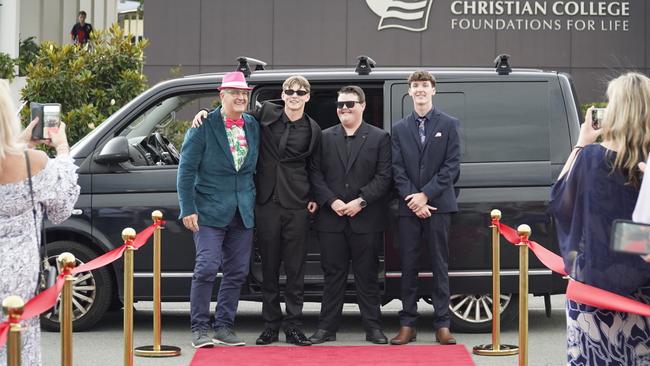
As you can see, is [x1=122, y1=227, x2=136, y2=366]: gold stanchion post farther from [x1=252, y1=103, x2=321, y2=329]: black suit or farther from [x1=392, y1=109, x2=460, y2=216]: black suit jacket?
[x1=392, y1=109, x2=460, y2=216]: black suit jacket

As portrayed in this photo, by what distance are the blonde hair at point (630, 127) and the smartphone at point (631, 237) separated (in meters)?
0.80

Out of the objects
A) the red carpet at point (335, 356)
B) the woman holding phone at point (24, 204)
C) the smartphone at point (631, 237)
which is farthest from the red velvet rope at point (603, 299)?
the red carpet at point (335, 356)

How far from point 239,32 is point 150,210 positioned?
683 inches

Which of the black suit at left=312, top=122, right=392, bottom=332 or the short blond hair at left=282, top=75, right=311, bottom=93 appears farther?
the black suit at left=312, top=122, right=392, bottom=332

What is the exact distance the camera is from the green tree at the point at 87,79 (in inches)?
610

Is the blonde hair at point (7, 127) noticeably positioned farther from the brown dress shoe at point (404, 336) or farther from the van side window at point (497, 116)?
the van side window at point (497, 116)

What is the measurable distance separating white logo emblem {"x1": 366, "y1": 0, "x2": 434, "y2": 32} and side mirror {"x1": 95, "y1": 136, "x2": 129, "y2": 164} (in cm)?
1759

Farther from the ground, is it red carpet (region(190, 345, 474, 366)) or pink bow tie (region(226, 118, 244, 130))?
pink bow tie (region(226, 118, 244, 130))

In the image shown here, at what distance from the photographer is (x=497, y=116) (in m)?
9.41

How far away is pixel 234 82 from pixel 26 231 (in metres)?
3.48

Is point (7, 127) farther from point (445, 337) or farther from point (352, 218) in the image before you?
point (445, 337)

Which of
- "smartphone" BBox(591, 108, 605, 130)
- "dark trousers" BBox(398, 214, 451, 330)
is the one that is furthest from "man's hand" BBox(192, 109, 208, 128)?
"smartphone" BBox(591, 108, 605, 130)

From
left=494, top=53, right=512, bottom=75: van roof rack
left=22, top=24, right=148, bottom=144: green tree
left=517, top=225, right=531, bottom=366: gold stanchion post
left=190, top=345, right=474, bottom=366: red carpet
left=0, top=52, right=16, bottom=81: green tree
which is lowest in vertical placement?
left=190, top=345, right=474, bottom=366: red carpet

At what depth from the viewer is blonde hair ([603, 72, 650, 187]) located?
5254 mm
